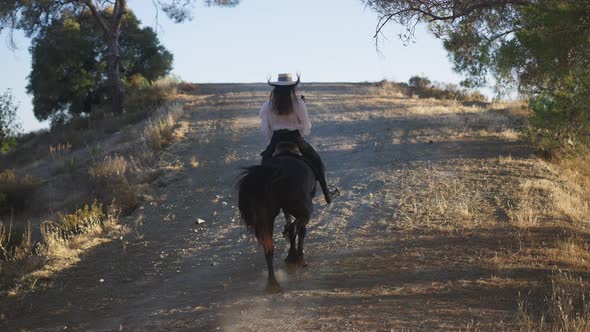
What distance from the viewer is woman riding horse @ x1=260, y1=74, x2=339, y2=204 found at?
8.38 meters

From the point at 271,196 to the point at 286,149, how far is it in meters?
1.02

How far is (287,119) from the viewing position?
8.45 m

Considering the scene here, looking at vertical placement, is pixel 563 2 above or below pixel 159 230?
above

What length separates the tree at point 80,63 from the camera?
35.1 meters

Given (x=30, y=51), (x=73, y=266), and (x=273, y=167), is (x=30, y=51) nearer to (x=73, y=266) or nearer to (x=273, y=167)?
(x=73, y=266)

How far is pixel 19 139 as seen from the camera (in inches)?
1374

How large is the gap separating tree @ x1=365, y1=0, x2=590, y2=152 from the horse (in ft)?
14.4

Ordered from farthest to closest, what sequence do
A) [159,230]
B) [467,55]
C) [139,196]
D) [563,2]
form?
[139,196] < [467,55] < [159,230] < [563,2]

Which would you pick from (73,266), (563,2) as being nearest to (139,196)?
(73,266)

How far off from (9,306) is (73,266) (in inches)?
62.1

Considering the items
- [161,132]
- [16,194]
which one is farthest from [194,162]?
[16,194]

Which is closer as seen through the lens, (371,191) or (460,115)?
(371,191)

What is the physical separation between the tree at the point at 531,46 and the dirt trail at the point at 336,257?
6.98ft

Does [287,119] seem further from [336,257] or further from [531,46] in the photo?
[531,46]
